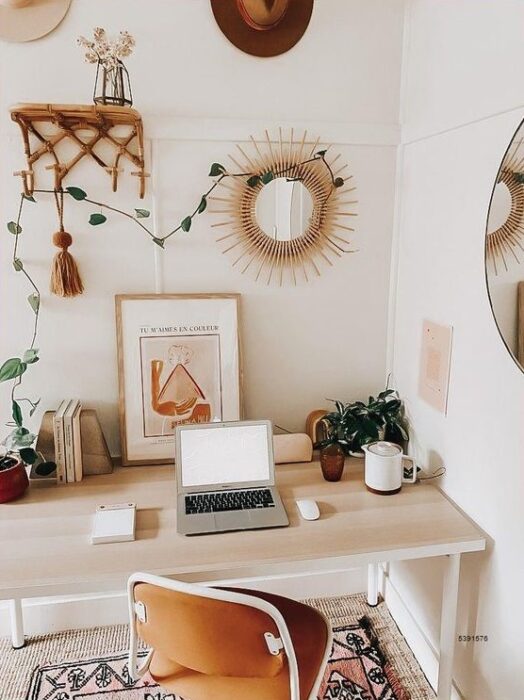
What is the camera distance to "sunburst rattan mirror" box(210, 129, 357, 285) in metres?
1.97

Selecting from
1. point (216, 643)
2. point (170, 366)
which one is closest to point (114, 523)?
point (216, 643)

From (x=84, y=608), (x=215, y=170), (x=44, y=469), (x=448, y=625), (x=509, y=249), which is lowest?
(x=84, y=608)

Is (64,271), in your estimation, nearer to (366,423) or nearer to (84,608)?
(366,423)

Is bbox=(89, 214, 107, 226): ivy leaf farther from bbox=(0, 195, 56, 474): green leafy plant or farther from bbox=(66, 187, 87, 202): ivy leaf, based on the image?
bbox=(0, 195, 56, 474): green leafy plant

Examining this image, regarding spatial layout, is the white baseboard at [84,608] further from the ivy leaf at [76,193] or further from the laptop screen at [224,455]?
the ivy leaf at [76,193]

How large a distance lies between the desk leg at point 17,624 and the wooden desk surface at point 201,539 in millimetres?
502

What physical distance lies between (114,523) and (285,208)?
45.7 inches

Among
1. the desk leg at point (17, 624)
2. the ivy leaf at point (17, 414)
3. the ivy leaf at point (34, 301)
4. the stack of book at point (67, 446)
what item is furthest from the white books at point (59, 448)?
the desk leg at point (17, 624)

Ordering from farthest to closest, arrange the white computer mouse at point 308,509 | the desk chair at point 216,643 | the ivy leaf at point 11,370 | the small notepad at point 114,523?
the ivy leaf at point 11,370, the white computer mouse at point 308,509, the small notepad at point 114,523, the desk chair at point 216,643

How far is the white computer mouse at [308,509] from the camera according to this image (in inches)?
65.4

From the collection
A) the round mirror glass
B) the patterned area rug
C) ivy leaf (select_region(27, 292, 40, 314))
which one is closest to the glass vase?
the round mirror glass

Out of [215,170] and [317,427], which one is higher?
[215,170]

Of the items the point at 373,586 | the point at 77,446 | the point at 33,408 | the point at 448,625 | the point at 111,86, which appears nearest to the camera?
the point at 448,625

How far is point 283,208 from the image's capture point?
1.99 m
